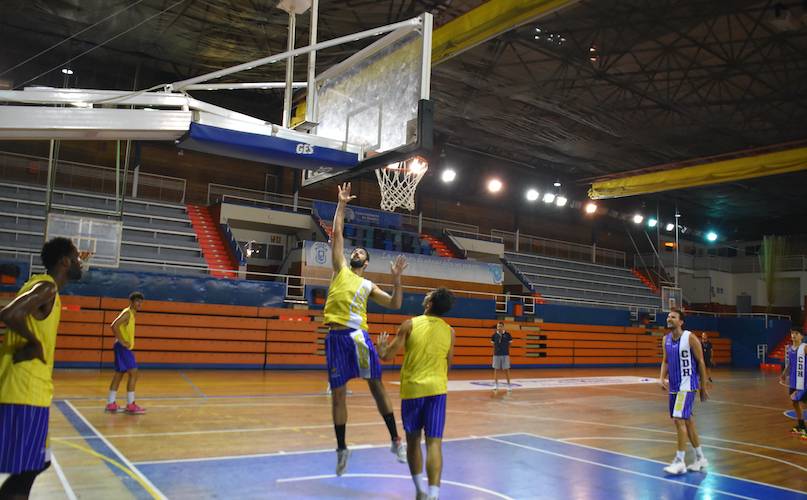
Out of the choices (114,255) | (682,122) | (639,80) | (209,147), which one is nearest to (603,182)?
(682,122)

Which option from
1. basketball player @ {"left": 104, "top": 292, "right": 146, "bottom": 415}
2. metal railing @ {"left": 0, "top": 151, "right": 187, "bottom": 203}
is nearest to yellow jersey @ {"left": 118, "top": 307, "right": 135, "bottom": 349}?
basketball player @ {"left": 104, "top": 292, "right": 146, "bottom": 415}

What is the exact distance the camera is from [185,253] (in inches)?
747

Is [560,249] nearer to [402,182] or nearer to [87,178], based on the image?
[402,182]

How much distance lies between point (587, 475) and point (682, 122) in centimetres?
1656

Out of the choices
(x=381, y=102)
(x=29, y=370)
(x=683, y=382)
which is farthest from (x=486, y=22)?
(x=29, y=370)

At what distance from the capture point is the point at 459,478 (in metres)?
5.75

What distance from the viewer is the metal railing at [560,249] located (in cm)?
3000

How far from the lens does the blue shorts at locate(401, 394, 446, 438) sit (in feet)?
14.5

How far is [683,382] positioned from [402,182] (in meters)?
8.55

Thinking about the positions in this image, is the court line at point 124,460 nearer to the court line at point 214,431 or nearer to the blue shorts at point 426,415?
the court line at point 214,431

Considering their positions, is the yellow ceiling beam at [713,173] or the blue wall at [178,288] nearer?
the blue wall at [178,288]

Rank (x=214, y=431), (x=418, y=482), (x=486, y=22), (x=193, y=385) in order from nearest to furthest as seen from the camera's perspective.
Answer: (x=418, y=482)
(x=214, y=431)
(x=486, y=22)
(x=193, y=385)

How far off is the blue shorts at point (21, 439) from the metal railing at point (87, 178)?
56.6 feet

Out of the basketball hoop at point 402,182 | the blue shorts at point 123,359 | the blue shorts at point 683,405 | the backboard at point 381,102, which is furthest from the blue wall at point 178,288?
the blue shorts at point 683,405
